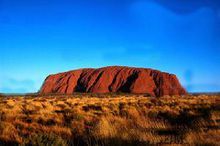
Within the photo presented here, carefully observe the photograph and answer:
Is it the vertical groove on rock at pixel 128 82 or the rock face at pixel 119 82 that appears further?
the vertical groove on rock at pixel 128 82

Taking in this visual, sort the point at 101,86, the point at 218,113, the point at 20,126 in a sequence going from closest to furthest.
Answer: the point at 20,126
the point at 218,113
the point at 101,86

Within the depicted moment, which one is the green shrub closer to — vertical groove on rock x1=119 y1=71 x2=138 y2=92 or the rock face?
the rock face

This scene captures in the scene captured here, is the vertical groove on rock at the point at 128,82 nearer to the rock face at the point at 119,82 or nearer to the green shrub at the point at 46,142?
the rock face at the point at 119,82

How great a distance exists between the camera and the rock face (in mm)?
94750

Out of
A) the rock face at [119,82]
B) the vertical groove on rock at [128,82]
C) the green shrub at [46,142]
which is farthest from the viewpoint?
the vertical groove on rock at [128,82]

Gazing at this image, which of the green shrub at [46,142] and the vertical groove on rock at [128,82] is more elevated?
the vertical groove on rock at [128,82]

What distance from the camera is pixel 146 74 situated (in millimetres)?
99000

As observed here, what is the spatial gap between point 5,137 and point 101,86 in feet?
300

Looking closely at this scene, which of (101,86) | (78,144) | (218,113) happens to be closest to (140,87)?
(101,86)

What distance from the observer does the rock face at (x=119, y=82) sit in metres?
94.8

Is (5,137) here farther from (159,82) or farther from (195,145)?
(159,82)

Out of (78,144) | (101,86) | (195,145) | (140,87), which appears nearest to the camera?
(195,145)

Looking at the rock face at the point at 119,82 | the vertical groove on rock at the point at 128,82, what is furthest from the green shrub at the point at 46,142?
the vertical groove on rock at the point at 128,82

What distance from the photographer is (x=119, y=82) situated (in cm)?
10044
